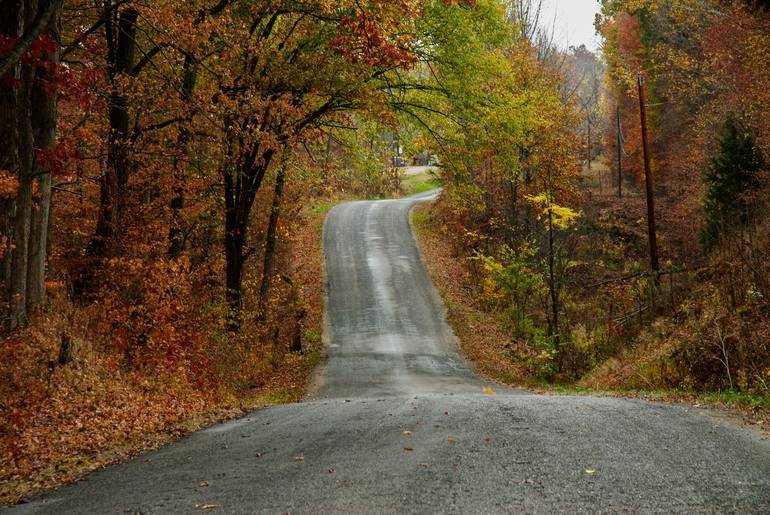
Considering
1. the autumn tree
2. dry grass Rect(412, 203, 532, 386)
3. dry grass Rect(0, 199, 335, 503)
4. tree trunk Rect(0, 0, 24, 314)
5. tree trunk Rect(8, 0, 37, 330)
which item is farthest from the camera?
dry grass Rect(412, 203, 532, 386)

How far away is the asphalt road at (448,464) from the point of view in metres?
5.44

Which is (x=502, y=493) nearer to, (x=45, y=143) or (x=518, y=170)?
(x=45, y=143)

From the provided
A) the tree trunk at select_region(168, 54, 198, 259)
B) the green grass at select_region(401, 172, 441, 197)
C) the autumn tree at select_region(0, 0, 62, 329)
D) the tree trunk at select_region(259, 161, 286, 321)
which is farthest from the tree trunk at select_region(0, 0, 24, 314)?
the green grass at select_region(401, 172, 441, 197)

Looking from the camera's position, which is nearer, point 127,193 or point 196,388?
point 196,388

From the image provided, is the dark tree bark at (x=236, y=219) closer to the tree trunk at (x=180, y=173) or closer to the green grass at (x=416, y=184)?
the tree trunk at (x=180, y=173)

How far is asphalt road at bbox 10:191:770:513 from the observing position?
544 cm

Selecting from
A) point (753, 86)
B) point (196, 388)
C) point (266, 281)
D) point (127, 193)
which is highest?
point (753, 86)

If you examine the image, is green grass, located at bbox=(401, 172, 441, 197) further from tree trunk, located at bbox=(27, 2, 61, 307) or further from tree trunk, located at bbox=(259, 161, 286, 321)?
tree trunk, located at bbox=(27, 2, 61, 307)

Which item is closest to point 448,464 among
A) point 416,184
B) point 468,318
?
point 468,318

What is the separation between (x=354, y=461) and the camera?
671 cm

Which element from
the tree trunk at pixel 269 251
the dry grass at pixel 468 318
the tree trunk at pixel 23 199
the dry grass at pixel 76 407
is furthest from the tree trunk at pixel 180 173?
the dry grass at pixel 468 318

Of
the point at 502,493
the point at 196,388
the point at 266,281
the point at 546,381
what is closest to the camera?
the point at 502,493

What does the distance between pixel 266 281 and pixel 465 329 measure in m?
Answer: 7.32

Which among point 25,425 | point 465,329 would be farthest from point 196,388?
point 465,329
